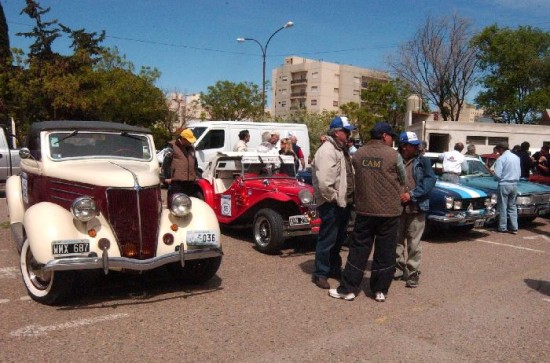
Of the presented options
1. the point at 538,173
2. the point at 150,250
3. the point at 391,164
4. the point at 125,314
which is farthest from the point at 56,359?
the point at 538,173

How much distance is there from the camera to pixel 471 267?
699 centimetres

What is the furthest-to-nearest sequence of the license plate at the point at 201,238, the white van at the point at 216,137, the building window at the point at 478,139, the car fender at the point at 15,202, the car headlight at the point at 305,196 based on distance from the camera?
1. the building window at the point at 478,139
2. the white van at the point at 216,137
3. the car headlight at the point at 305,196
4. the car fender at the point at 15,202
5. the license plate at the point at 201,238

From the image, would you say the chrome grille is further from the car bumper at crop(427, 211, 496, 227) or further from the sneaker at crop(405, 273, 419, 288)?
the car bumper at crop(427, 211, 496, 227)

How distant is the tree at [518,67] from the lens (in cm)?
4302

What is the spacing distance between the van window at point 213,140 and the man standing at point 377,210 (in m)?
9.71

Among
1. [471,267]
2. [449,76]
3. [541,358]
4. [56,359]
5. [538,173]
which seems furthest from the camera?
[449,76]

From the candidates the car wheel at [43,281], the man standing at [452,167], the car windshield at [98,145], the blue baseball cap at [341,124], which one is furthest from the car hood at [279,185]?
the car wheel at [43,281]

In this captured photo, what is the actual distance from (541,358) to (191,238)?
336 cm

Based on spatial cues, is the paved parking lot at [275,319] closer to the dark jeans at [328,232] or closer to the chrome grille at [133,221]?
the dark jeans at [328,232]

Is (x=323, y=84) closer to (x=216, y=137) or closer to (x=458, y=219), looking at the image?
(x=216, y=137)

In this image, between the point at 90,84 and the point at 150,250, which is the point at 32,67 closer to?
the point at 90,84

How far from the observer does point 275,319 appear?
4.70 m

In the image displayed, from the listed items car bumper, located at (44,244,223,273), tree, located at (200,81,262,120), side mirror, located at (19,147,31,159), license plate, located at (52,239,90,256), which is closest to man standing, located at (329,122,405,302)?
car bumper, located at (44,244,223,273)

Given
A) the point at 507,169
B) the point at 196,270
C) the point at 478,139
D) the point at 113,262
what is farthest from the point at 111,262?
the point at 478,139
